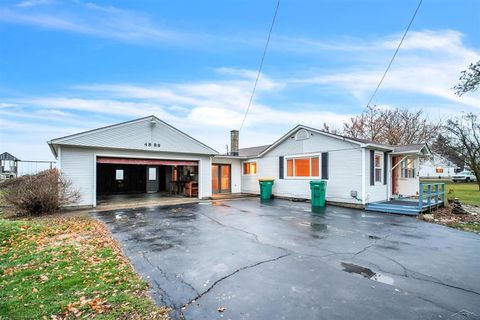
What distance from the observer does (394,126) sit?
27312 mm

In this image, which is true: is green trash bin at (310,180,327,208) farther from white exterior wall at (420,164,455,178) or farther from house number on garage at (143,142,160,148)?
white exterior wall at (420,164,455,178)

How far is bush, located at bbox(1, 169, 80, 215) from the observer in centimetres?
934

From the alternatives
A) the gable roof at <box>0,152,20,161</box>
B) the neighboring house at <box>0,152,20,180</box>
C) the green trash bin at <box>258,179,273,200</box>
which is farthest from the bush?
the gable roof at <box>0,152,20,161</box>

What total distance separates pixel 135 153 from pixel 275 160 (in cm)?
856

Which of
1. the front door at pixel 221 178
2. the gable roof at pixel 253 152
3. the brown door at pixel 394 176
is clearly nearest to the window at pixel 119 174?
the front door at pixel 221 178

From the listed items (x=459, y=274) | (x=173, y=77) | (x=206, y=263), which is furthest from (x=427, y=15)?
(x=173, y=77)

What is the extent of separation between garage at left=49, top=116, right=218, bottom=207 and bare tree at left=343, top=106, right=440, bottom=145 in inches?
852

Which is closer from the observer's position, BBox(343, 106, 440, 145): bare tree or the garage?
the garage

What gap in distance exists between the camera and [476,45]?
1008 cm

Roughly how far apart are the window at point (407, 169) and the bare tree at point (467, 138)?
47.9 ft

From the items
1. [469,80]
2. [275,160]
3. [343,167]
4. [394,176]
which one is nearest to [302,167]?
[275,160]

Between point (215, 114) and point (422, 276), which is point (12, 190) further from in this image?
point (215, 114)

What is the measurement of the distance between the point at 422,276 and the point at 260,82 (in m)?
12.3

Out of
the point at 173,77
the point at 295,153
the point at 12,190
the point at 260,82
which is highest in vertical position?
the point at 173,77
